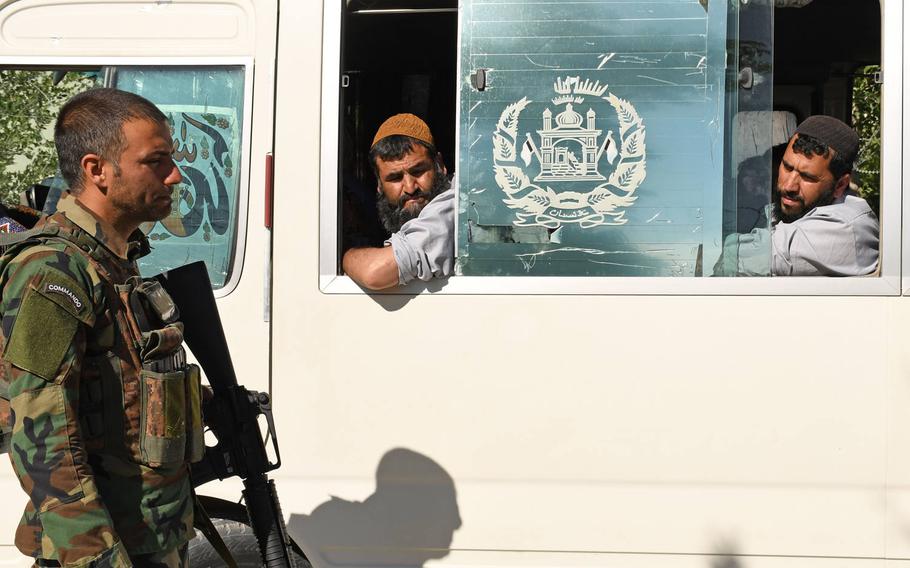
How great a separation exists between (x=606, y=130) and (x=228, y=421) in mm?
1338

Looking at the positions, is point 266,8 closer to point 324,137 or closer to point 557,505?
point 324,137

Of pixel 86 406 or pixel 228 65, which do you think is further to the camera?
pixel 228 65

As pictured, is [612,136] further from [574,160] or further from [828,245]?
[828,245]

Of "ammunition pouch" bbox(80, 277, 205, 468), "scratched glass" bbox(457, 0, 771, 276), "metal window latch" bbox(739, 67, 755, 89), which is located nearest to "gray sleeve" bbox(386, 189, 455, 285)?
"scratched glass" bbox(457, 0, 771, 276)

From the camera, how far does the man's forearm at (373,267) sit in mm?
2865

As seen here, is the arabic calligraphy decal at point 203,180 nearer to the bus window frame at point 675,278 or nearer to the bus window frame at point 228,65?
the bus window frame at point 228,65

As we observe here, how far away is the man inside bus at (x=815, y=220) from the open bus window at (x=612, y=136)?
1.1 inches

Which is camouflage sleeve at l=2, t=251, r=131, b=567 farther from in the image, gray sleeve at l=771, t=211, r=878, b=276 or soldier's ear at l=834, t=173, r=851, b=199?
soldier's ear at l=834, t=173, r=851, b=199

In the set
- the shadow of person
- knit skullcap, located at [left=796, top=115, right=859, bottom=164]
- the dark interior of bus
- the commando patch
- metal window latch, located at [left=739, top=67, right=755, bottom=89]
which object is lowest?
the shadow of person

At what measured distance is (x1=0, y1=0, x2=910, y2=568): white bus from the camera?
2.82 m

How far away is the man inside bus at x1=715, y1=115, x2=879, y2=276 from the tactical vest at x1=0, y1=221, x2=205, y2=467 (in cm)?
161

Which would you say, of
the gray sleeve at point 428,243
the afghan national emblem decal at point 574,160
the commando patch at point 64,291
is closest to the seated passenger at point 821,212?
the afghan national emblem decal at point 574,160

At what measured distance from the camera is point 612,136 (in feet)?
9.48

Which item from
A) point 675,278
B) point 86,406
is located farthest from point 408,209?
point 86,406
